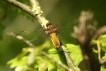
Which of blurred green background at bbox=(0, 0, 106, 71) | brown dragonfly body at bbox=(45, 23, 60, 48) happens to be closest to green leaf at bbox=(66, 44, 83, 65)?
brown dragonfly body at bbox=(45, 23, 60, 48)

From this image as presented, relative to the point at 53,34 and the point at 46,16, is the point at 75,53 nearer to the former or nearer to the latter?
the point at 53,34

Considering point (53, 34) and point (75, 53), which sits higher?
point (53, 34)

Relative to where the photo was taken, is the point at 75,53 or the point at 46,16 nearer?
the point at 75,53

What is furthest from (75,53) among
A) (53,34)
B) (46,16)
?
(46,16)

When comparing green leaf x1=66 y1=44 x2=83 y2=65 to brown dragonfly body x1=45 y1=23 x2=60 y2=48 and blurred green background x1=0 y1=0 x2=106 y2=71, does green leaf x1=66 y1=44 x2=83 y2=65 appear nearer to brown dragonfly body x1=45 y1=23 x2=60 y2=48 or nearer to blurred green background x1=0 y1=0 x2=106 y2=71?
brown dragonfly body x1=45 y1=23 x2=60 y2=48

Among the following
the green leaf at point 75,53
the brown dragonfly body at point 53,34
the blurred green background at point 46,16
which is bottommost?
the green leaf at point 75,53

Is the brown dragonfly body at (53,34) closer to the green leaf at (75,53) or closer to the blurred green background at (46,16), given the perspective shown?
the green leaf at (75,53)

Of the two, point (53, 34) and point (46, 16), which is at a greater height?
point (46, 16)

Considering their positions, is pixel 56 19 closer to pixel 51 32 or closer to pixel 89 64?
pixel 51 32

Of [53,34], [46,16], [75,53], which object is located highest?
[46,16]

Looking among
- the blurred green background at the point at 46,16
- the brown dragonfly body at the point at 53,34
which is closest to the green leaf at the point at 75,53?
the brown dragonfly body at the point at 53,34

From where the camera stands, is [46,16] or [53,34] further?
[46,16]

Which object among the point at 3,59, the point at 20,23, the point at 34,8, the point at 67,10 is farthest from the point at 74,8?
the point at 34,8
